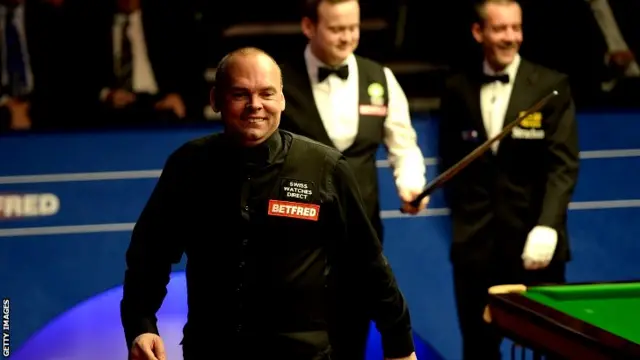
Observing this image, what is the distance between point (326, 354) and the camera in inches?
89.5

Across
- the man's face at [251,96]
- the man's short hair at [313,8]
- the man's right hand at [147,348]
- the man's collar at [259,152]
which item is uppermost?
the man's short hair at [313,8]

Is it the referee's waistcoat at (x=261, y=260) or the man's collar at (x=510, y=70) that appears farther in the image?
the man's collar at (x=510, y=70)

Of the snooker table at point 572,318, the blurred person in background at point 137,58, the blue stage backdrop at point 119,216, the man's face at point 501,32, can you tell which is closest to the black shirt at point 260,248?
the snooker table at point 572,318

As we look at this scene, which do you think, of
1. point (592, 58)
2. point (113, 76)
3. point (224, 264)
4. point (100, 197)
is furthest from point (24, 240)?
point (592, 58)

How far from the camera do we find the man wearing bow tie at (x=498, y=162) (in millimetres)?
3750

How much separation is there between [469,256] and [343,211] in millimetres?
1643

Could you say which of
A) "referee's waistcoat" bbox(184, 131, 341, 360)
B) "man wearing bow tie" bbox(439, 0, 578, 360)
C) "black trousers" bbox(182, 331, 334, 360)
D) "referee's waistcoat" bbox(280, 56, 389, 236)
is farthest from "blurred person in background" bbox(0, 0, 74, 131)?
"black trousers" bbox(182, 331, 334, 360)

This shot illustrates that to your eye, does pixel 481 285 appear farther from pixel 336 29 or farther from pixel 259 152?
pixel 259 152

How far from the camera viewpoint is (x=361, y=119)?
3.51 m

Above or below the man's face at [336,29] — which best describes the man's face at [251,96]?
below

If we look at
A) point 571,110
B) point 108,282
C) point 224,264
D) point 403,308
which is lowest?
point 108,282

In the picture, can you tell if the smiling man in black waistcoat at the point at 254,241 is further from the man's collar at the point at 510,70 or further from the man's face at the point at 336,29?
the man's collar at the point at 510,70

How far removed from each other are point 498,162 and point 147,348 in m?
1.99

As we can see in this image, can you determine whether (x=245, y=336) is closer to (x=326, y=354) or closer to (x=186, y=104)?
(x=326, y=354)
